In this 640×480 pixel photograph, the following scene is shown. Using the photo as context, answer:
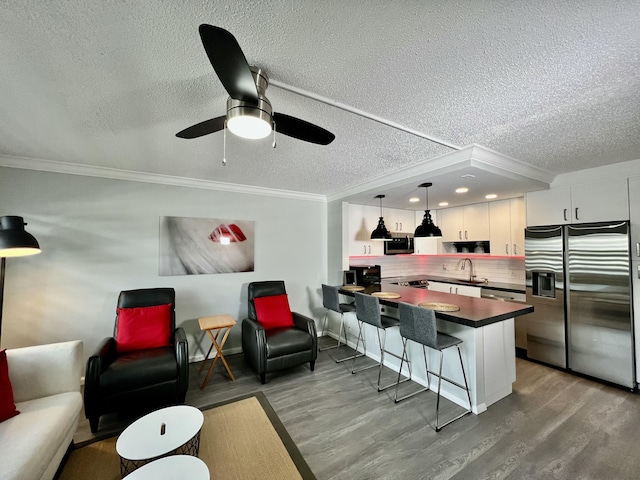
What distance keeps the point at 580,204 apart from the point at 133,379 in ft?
16.7

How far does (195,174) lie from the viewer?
11.0 ft

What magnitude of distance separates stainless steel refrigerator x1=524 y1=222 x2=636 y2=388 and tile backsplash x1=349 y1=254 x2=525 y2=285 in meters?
1.11

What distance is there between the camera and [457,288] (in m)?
4.60

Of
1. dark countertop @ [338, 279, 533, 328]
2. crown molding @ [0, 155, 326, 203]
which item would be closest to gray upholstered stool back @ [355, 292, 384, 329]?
dark countertop @ [338, 279, 533, 328]

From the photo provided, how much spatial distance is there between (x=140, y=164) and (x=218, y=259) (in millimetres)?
1491

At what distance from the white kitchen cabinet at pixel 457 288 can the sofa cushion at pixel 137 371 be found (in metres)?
3.79

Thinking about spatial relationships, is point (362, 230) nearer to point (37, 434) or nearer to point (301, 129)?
point (301, 129)

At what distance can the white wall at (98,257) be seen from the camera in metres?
2.76

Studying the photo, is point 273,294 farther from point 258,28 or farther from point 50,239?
point 258,28

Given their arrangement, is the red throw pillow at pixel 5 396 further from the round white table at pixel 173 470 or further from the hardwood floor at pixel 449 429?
the round white table at pixel 173 470

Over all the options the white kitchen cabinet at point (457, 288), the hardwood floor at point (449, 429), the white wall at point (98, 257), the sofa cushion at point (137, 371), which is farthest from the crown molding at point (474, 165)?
the sofa cushion at point (137, 371)

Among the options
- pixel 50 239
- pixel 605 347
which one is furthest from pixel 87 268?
pixel 605 347

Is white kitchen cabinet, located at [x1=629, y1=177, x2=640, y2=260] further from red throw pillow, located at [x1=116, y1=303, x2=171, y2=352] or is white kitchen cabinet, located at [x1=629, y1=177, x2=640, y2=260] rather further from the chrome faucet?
red throw pillow, located at [x1=116, y1=303, x2=171, y2=352]

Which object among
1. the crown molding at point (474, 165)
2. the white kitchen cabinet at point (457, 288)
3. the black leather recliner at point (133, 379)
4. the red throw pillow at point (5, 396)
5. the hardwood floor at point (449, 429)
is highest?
the crown molding at point (474, 165)
